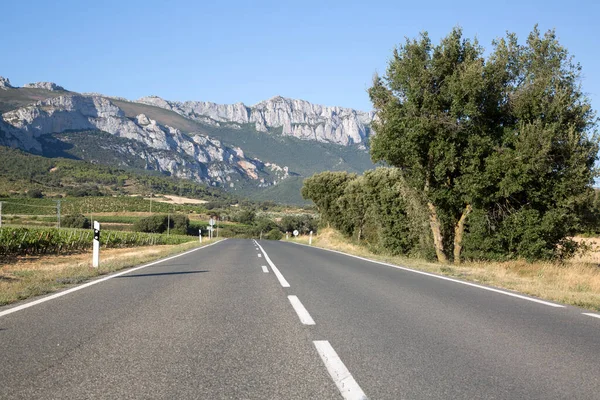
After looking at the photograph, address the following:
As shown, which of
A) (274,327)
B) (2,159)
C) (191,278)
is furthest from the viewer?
(2,159)

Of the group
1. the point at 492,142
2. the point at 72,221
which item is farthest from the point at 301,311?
Result: the point at 72,221

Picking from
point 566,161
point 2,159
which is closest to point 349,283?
point 566,161

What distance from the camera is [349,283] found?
10.5 metres

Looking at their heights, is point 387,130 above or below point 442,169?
above

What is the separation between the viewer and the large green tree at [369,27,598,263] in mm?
17438

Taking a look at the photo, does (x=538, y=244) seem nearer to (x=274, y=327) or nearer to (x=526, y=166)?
(x=526, y=166)

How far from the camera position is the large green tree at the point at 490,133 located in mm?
17438

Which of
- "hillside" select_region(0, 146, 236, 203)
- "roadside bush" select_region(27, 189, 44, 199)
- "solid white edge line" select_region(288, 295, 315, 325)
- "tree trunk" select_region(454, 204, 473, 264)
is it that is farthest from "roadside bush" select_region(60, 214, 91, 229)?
"solid white edge line" select_region(288, 295, 315, 325)

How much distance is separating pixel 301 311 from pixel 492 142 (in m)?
14.3

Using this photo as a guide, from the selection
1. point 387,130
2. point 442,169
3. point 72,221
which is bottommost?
point 72,221

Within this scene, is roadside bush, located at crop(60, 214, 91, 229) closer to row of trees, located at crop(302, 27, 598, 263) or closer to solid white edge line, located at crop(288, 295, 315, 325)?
row of trees, located at crop(302, 27, 598, 263)

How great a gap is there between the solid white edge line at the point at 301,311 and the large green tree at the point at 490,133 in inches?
483

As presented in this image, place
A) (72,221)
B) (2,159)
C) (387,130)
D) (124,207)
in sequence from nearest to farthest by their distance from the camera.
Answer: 1. (387,130)
2. (72,221)
3. (124,207)
4. (2,159)

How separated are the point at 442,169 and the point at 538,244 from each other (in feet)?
14.5
